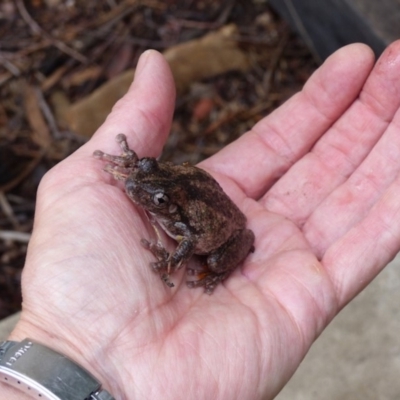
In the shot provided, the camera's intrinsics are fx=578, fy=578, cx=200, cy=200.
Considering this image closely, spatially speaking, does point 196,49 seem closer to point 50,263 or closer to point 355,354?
point 355,354

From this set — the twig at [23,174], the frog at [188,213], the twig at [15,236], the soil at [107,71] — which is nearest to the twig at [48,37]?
the soil at [107,71]

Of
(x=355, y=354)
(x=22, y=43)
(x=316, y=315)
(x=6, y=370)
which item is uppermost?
(x=22, y=43)

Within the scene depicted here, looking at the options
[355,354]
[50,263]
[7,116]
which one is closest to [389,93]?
[355,354]

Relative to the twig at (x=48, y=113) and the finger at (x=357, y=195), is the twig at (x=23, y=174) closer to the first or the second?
the twig at (x=48, y=113)

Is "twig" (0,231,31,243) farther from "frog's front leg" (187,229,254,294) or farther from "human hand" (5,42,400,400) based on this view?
"frog's front leg" (187,229,254,294)

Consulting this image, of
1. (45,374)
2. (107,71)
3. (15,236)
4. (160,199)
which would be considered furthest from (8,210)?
(45,374)

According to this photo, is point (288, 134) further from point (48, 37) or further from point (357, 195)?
point (48, 37)
